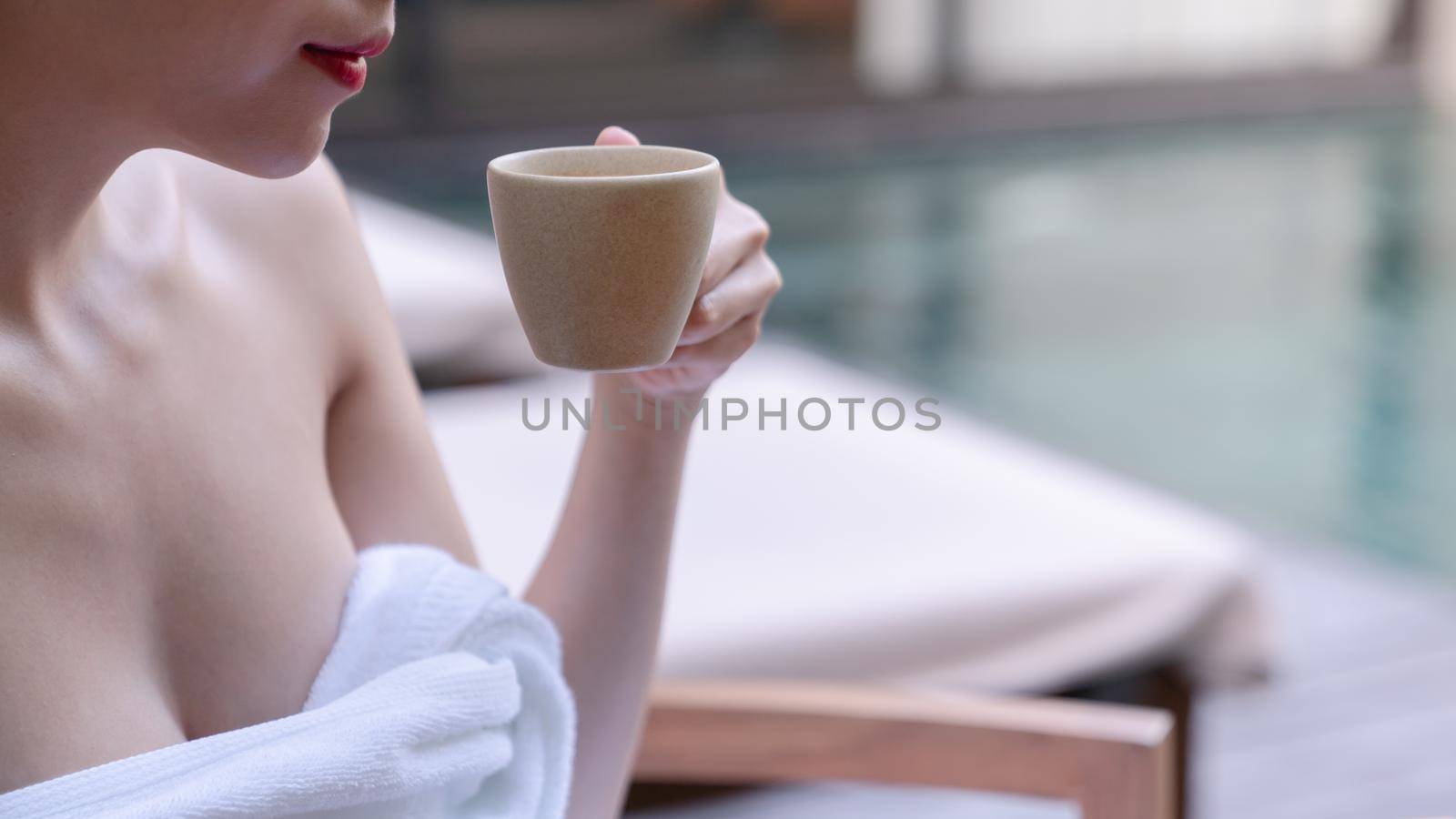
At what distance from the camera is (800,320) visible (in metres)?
4.52

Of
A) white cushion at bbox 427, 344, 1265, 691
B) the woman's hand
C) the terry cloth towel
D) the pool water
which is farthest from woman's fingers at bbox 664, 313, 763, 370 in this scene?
the pool water

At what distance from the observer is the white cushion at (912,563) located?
61.0 inches

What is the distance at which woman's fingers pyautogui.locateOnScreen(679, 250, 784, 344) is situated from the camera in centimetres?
64

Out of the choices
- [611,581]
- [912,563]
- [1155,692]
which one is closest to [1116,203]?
[1155,692]

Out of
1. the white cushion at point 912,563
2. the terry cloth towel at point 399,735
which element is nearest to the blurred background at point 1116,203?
the white cushion at point 912,563

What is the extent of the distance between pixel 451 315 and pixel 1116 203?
4.19 m

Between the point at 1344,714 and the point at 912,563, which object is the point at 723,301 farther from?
the point at 1344,714

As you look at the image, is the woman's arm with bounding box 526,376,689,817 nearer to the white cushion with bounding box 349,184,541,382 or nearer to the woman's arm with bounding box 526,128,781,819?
the woman's arm with bounding box 526,128,781,819

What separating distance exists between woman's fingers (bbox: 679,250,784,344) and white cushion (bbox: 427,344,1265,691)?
33.2 inches

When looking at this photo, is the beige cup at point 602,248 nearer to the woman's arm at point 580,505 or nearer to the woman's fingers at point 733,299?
the woman's fingers at point 733,299

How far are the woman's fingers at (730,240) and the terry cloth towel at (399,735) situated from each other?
0.67 feet

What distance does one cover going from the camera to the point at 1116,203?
621 cm

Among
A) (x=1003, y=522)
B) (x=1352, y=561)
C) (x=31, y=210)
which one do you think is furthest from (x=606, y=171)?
(x=1352, y=561)

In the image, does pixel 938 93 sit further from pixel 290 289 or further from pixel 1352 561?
pixel 290 289
